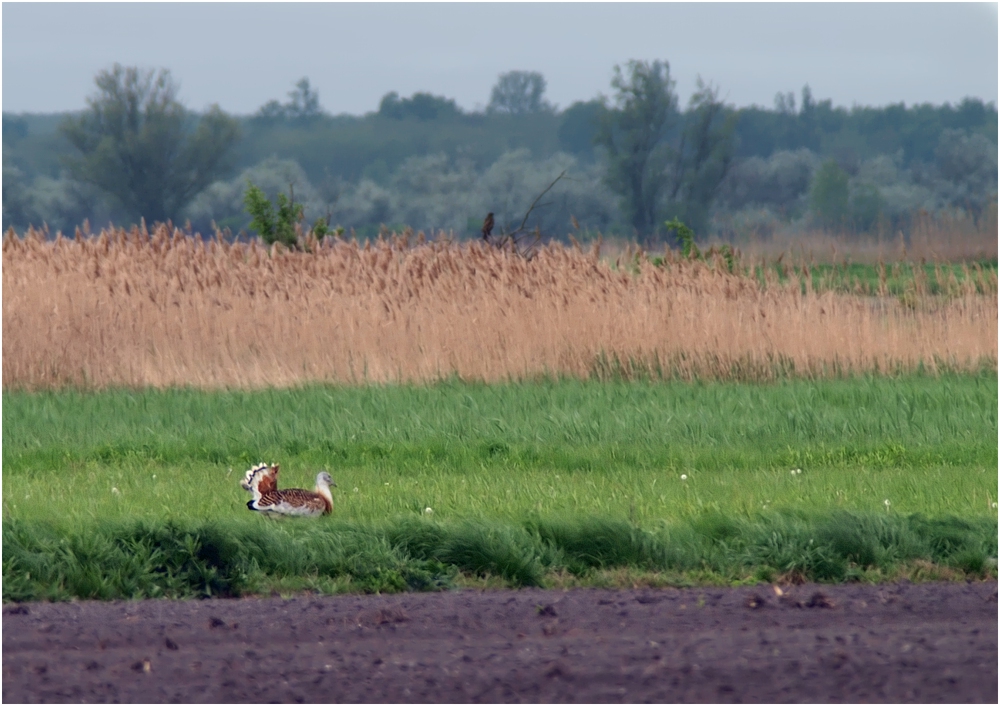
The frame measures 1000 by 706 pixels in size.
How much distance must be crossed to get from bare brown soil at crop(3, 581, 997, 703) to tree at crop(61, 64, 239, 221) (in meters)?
55.8

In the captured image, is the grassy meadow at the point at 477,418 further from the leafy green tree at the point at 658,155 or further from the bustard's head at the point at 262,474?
the leafy green tree at the point at 658,155

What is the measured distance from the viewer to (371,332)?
14336 mm

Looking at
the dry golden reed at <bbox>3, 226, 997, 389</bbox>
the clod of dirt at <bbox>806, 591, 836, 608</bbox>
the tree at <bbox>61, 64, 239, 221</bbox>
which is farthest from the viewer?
the tree at <bbox>61, 64, 239, 221</bbox>

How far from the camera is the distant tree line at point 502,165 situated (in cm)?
5972

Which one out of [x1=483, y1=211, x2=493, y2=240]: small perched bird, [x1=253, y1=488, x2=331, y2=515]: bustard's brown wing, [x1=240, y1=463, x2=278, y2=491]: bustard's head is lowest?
[x1=253, y1=488, x2=331, y2=515]: bustard's brown wing

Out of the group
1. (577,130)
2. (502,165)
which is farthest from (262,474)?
(577,130)

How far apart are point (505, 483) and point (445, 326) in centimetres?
599

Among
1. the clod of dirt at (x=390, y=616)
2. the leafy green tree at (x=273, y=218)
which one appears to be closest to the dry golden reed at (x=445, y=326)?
the leafy green tree at (x=273, y=218)

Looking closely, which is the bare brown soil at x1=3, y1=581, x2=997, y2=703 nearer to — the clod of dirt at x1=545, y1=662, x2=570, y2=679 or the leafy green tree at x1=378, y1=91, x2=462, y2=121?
the clod of dirt at x1=545, y1=662, x2=570, y2=679

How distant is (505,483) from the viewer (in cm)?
855

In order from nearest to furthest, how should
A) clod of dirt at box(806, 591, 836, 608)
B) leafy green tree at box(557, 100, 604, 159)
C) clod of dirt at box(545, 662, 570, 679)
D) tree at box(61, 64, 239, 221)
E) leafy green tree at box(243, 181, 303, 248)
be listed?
1. clod of dirt at box(545, 662, 570, 679)
2. clod of dirt at box(806, 591, 836, 608)
3. leafy green tree at box(243, 181, 303, 248)
4. tree at box(61, 64, 239, 221)
5. leafy green tree at box(557, 100, 604, 159)

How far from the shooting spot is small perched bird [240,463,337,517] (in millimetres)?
7039

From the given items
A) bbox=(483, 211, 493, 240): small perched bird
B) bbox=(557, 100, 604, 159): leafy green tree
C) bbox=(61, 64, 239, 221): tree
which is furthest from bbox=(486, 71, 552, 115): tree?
bbox=(483, 211, 493, 240): small perched bird

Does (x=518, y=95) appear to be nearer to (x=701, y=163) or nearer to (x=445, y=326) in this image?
(x=701, y=163)
